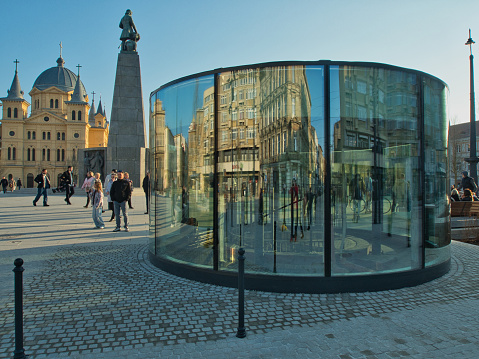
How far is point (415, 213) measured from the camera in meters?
5.97

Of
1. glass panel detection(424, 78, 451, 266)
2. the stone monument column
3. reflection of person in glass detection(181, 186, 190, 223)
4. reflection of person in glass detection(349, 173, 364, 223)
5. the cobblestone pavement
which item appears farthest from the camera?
the stone monument column

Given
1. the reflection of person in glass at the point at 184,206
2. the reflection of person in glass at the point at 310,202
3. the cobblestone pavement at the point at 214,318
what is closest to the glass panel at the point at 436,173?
the cobblestone pavement at the point at 214,318

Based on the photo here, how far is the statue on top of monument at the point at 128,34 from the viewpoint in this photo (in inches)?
1003

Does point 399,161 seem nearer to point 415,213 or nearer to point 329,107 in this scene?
point 415,213

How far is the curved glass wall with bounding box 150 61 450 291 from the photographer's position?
5.48m

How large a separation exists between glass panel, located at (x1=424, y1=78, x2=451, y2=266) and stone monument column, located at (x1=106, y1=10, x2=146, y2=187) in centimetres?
2087

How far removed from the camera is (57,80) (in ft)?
334

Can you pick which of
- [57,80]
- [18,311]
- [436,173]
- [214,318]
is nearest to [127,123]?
[436,173]

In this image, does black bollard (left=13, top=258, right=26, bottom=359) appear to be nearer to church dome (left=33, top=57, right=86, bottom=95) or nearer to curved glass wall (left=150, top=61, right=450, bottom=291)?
curved glass wall (left=150, top=61, right=450, bottom=291)

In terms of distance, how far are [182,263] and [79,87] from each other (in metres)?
105

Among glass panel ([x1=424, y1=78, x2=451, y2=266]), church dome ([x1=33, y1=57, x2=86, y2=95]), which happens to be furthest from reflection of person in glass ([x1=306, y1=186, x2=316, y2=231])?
church dome ([x1=33, y1=57, x2=86, y2=95])

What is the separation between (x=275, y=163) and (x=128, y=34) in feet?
76.3

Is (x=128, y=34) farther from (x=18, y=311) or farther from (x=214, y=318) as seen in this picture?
(x=18, y=311)

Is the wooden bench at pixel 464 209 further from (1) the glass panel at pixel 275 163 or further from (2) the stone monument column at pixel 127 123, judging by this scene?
(2) the stone monument column at pixel 127 123
